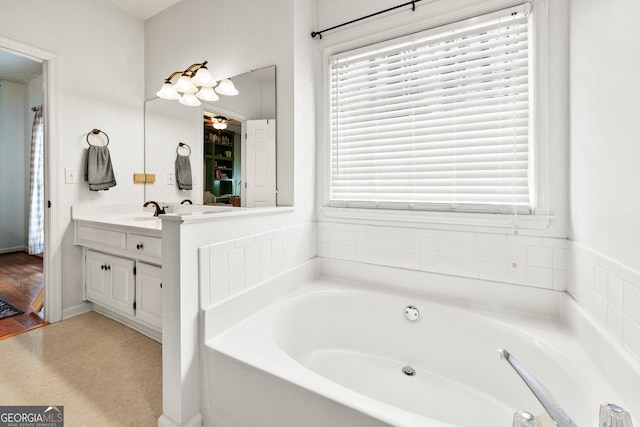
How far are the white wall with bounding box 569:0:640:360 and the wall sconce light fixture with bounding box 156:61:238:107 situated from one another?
6.63ft

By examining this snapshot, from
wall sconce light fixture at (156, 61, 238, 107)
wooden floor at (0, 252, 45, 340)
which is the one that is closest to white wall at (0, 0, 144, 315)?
wooden floor at (0, 252, 45, 340)

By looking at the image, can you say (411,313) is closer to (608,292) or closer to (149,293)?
(608,292)

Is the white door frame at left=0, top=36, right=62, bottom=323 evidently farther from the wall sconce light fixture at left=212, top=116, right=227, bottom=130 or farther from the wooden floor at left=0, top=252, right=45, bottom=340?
the wall sconce light fixture at left=212, top=116, right=227, bottom=130

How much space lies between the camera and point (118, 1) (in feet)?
8.46

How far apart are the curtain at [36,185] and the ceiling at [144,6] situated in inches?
109

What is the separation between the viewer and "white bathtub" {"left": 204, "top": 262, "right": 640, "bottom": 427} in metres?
0.97

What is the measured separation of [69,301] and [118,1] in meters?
2.68

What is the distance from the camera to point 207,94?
229 cm

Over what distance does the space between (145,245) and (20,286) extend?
2.42m

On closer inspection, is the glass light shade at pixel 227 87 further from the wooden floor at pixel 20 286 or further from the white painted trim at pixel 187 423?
the wooden floor at pixel 20 286

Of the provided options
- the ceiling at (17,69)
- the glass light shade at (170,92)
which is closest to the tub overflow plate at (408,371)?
the glass light shade at (170,92)

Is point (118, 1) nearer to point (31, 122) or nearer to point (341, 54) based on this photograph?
point (341, 54)

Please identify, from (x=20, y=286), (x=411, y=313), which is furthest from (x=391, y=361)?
(x=20, y=286)

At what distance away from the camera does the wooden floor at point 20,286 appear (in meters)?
2.25
